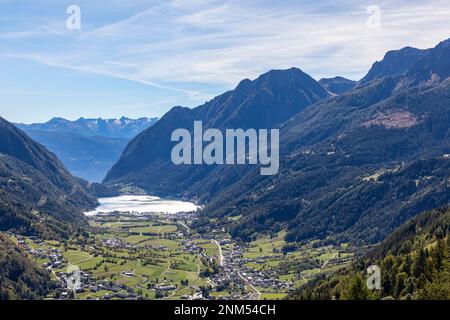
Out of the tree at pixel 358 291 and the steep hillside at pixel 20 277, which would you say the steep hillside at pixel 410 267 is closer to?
the tree at pixel 358 291

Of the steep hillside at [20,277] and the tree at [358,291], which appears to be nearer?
the tree at [358,291]

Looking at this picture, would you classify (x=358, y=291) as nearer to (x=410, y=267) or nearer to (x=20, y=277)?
(x=410, y=267)

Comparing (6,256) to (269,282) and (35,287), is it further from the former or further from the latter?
(269,282)

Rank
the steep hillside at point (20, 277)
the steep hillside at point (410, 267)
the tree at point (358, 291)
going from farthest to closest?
the steep hillside at point (20, 277) < the steep hillside at point (410, 267) < the tree at point (358, 291)

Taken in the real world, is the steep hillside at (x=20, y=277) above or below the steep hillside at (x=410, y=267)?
below

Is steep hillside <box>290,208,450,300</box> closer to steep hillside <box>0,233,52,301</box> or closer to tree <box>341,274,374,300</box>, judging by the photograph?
tree <box>341,274,374,300</box>

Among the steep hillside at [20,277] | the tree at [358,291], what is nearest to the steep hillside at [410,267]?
the tree at [358,291]

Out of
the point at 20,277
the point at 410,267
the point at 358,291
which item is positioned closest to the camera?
the point at 358,291

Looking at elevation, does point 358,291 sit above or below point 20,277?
above

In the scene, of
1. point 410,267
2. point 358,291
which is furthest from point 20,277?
point 358,291

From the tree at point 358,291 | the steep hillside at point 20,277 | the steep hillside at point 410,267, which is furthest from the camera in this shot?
the steep hillside at point 20,277

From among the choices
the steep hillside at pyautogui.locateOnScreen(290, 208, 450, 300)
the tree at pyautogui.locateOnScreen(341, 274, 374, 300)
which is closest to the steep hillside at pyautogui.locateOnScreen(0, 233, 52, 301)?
the steep hillside at pyautogui.locateOnScreen(290, 208, 450, 300)
